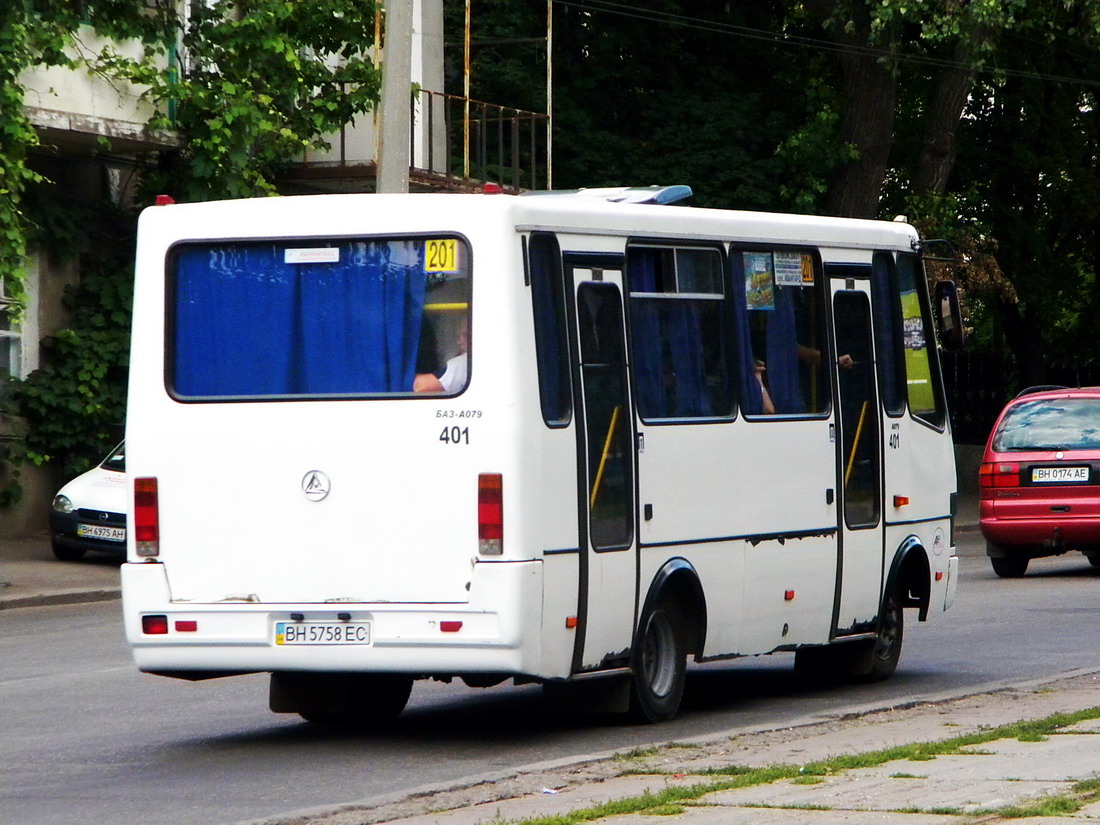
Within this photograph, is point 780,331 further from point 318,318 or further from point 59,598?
point 59,598

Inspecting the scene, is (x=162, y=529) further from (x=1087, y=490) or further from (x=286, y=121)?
(x=286, y=121)

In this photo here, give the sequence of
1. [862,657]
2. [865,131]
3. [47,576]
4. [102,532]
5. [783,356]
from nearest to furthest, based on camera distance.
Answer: [783,356] < [862,657] < [47,576] < [102,532] < [865,131]

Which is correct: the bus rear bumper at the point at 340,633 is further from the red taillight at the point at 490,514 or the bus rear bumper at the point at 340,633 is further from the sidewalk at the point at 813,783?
the sidewalk at the point at 813,783

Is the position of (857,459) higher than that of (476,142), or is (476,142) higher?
(476,142)

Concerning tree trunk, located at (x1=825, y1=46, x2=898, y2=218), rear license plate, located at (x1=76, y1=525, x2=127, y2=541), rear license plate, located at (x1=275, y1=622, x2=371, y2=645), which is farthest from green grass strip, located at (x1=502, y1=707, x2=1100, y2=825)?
tree trunk, located at (x1=825, y1=46, x2=898, y2=218)

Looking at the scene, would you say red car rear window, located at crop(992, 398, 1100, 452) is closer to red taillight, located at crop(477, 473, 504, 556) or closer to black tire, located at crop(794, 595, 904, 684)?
black tire, located at crop(794, 595, 904, 684)

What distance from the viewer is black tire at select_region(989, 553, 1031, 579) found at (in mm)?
21547

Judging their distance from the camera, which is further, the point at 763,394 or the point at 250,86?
the point at 250,86

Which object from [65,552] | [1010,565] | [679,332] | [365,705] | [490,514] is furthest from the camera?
[65,552]

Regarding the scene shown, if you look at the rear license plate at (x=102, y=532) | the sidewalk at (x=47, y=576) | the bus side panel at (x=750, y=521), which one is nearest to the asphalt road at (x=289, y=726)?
the bus side panel at (x=750, y=521)

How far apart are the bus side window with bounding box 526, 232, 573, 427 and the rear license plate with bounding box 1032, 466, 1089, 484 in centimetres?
1194

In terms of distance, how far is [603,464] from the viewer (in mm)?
10141

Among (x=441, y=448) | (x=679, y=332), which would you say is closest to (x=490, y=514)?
(x=441, y=448)

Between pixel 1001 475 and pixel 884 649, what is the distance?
8.62 meters
